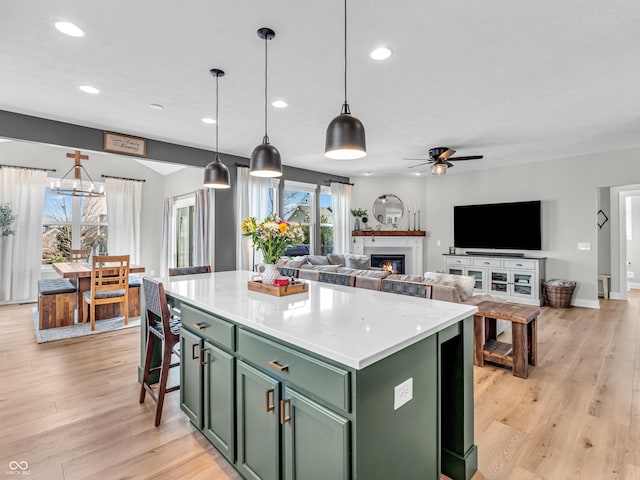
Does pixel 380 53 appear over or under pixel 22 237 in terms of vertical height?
over

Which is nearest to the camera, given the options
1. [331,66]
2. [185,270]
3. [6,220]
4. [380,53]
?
[380,53]

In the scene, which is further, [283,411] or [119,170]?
[119,170]

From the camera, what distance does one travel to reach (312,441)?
1.30m

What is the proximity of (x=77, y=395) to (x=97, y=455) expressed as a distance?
0.95 m

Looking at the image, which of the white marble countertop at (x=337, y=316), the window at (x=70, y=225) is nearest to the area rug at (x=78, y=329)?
the window at (x=70, y=225)

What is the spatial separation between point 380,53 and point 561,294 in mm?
5314

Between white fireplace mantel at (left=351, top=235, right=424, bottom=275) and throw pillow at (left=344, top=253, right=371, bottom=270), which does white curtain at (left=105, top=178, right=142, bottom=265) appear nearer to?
throw pillow at (left=344, top=253, right=371, bottom=270)

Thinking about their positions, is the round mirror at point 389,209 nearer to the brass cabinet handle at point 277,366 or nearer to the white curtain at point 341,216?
the white curtain at point 341,216

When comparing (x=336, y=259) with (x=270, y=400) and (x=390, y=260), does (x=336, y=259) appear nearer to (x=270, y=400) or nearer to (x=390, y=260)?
(x=390, y=260)

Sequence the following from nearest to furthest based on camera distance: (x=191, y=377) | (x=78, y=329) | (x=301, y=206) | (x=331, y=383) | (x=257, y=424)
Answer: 1. (x=331, y=383)
2. (x=257, y=424)
3. (x=191, y=377)
4. (x=78, y=329)
5. (x=301, y=206)

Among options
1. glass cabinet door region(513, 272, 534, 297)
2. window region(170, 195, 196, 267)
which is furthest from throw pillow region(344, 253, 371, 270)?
window region(170, 195, 196, 267)

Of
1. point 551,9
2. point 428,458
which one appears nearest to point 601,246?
point 551,9

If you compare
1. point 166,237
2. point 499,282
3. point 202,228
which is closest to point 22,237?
point 166,237

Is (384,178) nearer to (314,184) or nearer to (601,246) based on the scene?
(314,184)
